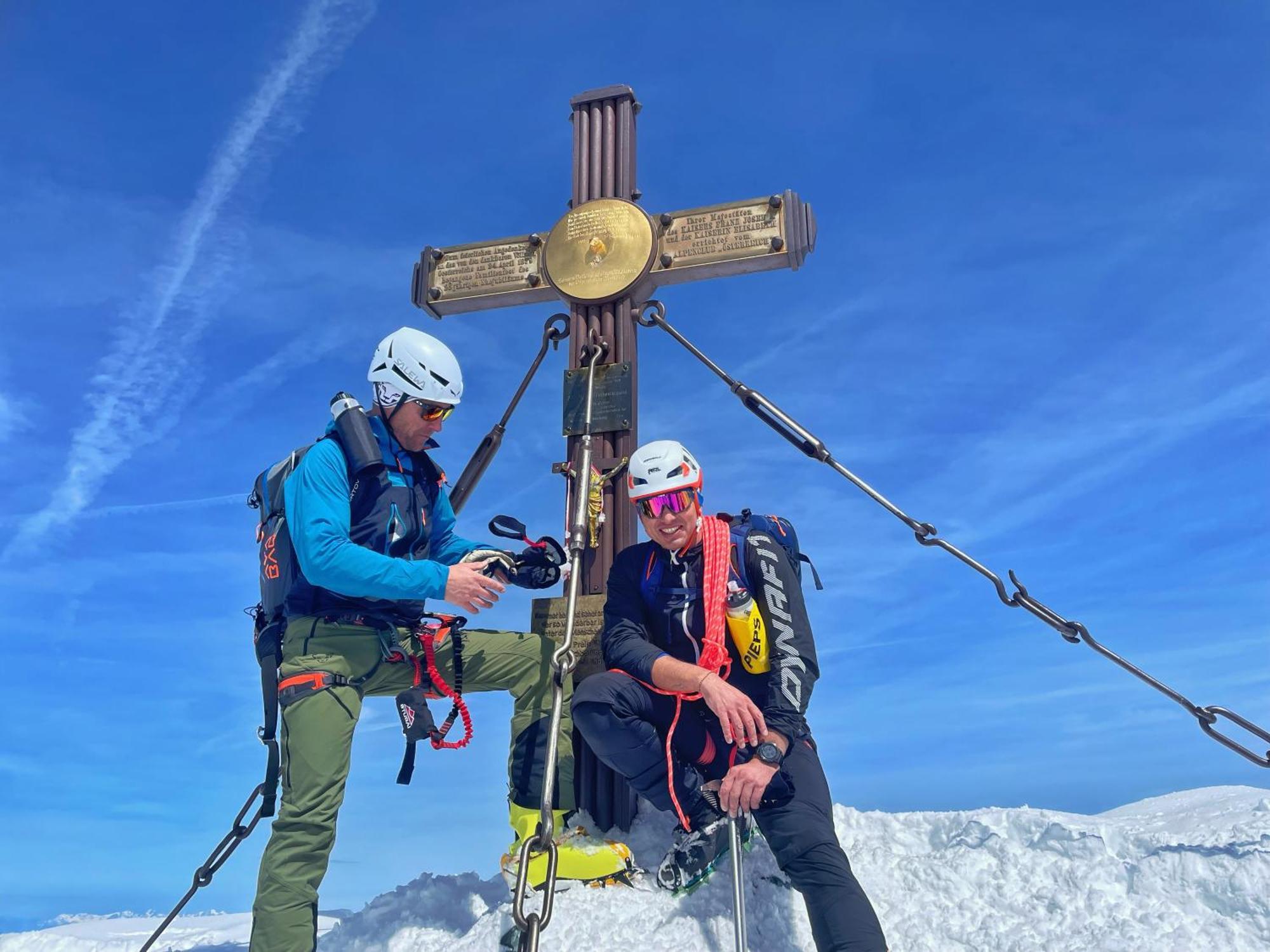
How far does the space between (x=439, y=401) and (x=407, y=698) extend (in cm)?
162

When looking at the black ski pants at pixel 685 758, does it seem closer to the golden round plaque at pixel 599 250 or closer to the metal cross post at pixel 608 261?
the metal cross post at pixel 608 261

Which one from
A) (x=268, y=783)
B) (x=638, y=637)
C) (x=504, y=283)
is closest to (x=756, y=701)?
(x=638, y=637)

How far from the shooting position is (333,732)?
15.4 feet

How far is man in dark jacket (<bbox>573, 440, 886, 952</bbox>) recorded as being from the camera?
4.51m

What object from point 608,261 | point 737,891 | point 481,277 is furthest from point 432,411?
point 737,891

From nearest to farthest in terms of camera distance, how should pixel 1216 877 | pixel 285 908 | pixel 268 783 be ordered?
pixel 285 908 < pixel 268 783 < pixel 1216 877

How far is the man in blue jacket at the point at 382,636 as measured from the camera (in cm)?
453

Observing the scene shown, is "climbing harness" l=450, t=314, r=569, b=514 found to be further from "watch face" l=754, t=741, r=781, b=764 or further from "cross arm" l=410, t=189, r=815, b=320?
"watch face" l=754, t=741, r=781, b=764

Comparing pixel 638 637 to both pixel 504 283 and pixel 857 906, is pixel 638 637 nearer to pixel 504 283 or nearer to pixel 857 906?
pixel 857 906

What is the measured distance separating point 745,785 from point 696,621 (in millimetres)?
999

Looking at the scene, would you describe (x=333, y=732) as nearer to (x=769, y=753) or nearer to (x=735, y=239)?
(x=769, y=753)

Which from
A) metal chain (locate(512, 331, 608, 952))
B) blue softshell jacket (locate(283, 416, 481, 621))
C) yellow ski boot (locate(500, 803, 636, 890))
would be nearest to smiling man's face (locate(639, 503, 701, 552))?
metal chain (locate(512, 331, 608, 952))

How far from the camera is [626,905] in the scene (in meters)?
5.11

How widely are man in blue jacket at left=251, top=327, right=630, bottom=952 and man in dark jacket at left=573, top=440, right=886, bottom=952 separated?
2.04 ft
